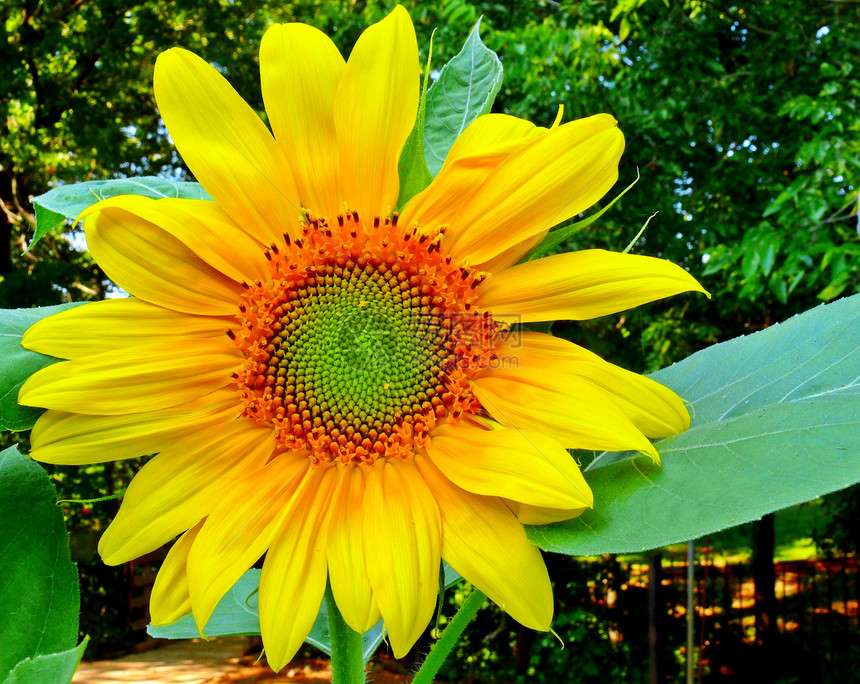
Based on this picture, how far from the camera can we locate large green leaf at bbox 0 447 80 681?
1.45ft

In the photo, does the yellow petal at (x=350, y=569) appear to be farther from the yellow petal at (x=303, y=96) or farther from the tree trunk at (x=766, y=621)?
the tree trunk at (x=766, y=621)

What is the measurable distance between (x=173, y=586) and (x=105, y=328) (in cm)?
15

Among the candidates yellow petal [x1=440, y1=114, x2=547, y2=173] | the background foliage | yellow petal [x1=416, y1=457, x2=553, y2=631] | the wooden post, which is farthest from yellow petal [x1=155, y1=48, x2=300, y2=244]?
the wooden post

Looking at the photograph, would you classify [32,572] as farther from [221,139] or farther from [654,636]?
[654,636]

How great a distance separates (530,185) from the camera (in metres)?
0.44

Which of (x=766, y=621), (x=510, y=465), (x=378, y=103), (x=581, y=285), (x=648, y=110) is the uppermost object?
(x=648, y=110)

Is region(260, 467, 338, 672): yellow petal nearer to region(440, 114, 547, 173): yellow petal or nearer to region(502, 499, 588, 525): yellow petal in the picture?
region(502, 499, 588, 525): yellow petal

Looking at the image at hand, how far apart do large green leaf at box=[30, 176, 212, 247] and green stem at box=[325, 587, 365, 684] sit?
11.6 inches

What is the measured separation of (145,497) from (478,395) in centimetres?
19

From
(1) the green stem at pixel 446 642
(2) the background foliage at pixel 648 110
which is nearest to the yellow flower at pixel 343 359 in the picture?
(1) the green stem at pixel 446 642

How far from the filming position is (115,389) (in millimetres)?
428

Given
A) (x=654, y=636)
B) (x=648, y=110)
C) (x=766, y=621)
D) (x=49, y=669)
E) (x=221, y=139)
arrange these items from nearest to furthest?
(x=49, y=669) → (x=221, y=139) → (x=648, y=110) → (x=654, y=636) → (x=766, y=621)

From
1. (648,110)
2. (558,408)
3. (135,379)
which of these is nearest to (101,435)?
(135,379)

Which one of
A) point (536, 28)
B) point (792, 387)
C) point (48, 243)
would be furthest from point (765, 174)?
point (48, 243)
